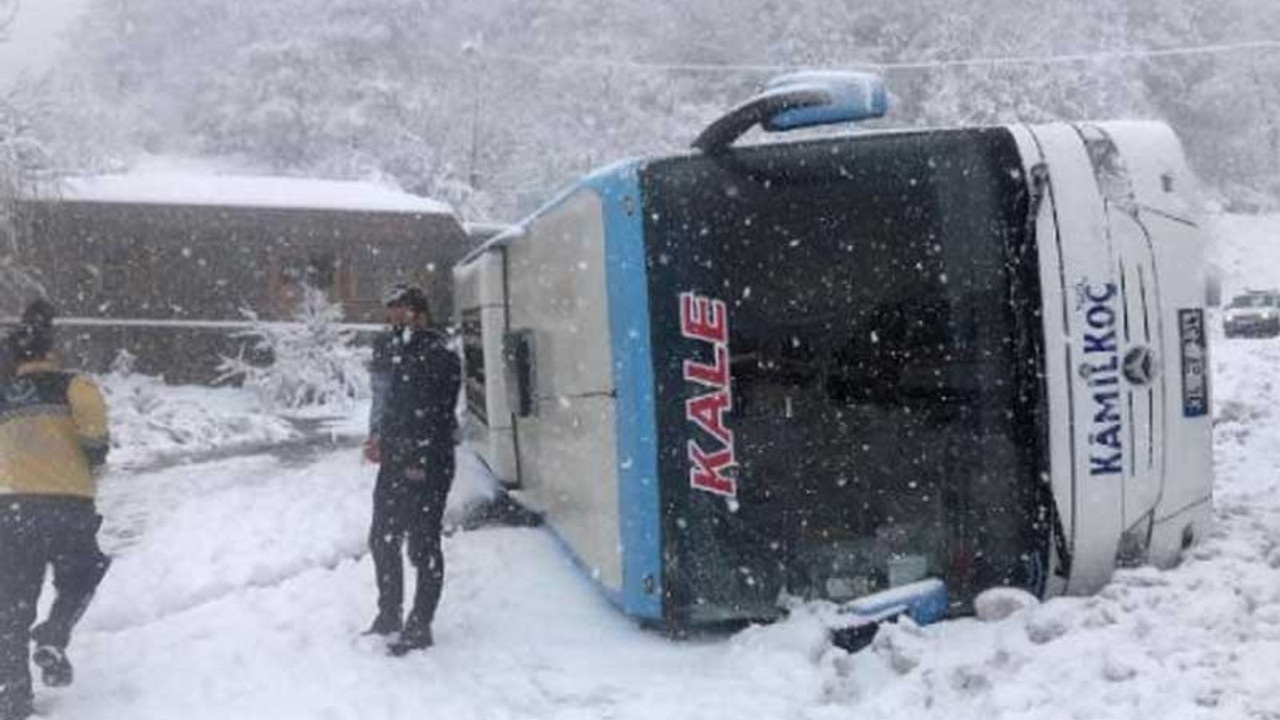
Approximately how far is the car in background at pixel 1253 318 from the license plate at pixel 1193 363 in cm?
2740

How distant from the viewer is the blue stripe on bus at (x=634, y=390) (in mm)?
5477

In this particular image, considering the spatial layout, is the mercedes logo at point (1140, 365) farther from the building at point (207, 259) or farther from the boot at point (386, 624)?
the building at point (207, 259)

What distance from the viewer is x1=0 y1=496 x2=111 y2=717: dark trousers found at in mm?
5070

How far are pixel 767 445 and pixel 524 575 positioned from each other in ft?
7.35

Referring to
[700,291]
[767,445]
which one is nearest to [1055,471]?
[767,445]

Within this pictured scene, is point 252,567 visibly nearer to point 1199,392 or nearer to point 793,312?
point 793,312

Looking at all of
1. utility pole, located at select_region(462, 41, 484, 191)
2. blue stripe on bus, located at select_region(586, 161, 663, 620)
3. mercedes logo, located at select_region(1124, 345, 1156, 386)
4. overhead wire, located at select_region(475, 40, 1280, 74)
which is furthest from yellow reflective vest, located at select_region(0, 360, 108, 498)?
overhead wire, located at select_region(475, 40, 1280, 74)

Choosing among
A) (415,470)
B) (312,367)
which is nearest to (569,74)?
(312,367)

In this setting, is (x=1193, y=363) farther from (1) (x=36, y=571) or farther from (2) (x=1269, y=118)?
(2) (x=1269, y=118)

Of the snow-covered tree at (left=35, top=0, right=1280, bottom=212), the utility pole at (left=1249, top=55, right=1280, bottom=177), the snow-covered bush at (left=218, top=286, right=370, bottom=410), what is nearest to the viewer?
the snow-covered bush at (left=218, top=286, right=370, bottom=410)

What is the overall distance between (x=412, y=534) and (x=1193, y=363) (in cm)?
355

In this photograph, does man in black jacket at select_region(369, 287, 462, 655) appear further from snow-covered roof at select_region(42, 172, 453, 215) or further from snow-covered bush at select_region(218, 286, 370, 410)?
snow-covered roof at select_region(42, 172, 453, 215)

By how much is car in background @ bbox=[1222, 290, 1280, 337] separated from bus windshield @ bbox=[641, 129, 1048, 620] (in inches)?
1106

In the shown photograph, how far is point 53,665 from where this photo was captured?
17.9 ft
